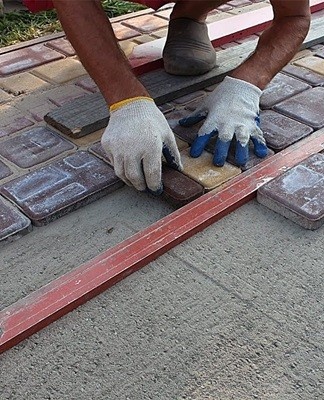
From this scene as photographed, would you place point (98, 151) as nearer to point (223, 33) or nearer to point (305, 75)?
point (305, 75)

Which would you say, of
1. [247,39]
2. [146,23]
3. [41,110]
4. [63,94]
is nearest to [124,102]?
[41,110]

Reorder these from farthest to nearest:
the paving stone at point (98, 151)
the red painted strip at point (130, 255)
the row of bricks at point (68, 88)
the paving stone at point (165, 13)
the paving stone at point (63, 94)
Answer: the paving stone at point (165, 13), the paving stone at point (63, 94), the row of bricks at point (68, 88), the paving stone at point (98, 151), the red painted strip at point (130, 255)

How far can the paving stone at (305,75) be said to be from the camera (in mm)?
3076

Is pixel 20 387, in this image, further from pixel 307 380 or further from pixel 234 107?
pixel 234 107

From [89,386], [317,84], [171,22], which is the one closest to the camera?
[89,386]

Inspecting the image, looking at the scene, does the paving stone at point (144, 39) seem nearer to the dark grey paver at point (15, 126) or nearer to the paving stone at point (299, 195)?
the dark grey paver at point (15, 126)

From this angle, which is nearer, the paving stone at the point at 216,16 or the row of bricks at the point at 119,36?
the row of bricks at the point at 119,36

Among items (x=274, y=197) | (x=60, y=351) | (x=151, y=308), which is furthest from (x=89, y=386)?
(x=274, y=197)

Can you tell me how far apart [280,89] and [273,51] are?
0.43 metres

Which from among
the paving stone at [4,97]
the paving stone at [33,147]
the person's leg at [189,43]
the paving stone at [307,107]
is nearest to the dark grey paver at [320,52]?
the paving stone at [307,107]

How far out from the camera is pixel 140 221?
2201mm

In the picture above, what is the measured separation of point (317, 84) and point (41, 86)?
144 cm

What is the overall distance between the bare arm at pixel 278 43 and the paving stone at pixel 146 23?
1307 mm

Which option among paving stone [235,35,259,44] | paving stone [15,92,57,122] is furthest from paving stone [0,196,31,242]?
paving stone [235,35,259,44]
